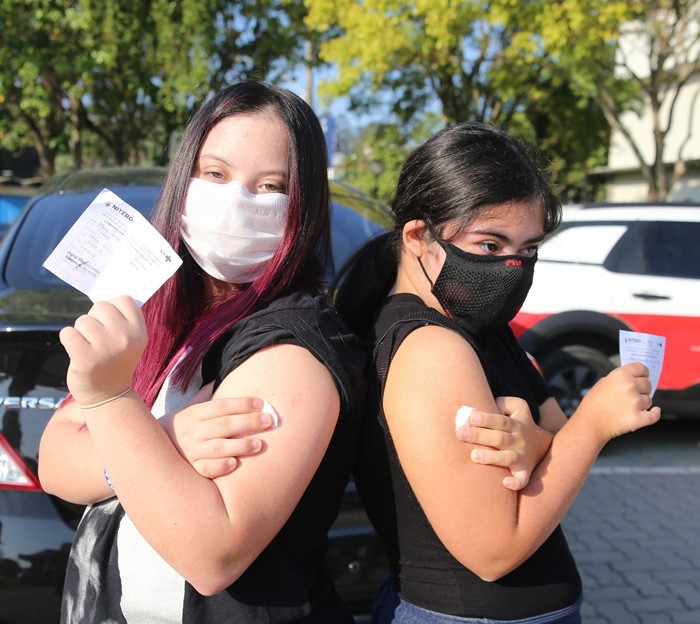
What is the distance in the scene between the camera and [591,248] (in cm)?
616

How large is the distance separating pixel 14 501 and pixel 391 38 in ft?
46.0

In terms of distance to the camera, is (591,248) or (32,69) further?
(32,69)

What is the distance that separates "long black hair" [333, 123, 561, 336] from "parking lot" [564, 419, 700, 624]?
254cm

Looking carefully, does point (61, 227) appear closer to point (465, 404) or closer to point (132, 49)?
point (465, 404)

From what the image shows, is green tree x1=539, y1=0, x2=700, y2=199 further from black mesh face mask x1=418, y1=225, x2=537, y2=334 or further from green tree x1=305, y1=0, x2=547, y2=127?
black mesh face mask x1=418, y1=225, x2=537, y2=334

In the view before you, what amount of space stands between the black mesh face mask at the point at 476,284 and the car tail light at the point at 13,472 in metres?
1.38

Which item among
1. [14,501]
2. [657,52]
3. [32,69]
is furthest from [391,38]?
[14,501]

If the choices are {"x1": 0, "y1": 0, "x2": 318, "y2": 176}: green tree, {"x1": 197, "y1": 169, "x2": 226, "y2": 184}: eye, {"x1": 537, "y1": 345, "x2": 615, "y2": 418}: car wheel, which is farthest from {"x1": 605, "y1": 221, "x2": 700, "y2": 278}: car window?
{"x1": 0, "y1": 0, "x2": 318, "y2": 176}: green tree

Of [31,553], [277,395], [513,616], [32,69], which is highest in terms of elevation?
[32,69]

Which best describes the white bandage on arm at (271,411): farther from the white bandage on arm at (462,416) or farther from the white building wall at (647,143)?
the white building wall at (647,143)

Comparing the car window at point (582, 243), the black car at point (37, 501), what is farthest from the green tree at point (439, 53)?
the black car at point (37, 501)

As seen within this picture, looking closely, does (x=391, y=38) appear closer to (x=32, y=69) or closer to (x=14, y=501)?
(x=32, y=69)

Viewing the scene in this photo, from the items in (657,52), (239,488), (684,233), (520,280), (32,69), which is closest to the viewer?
(239,488)

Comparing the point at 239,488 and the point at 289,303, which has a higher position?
the point at 289,303
